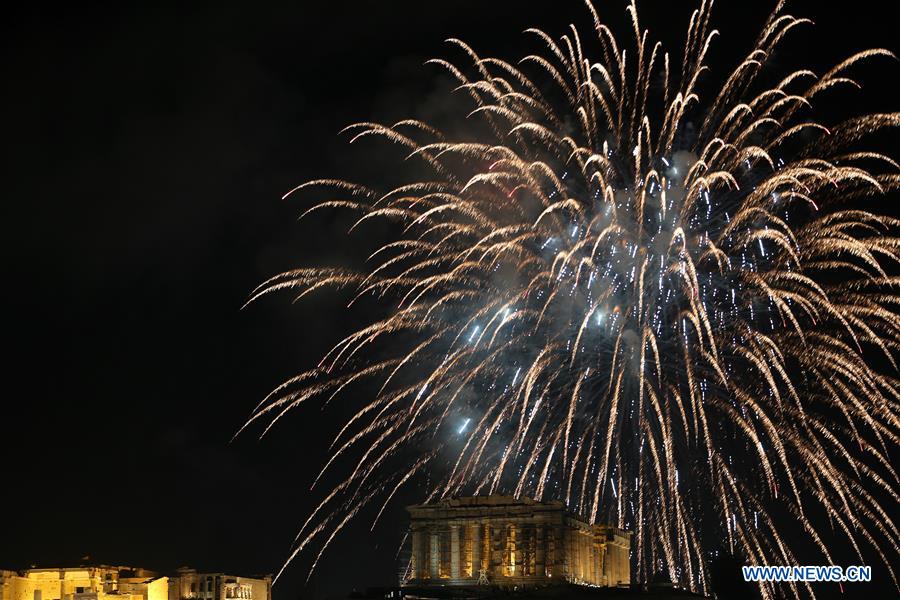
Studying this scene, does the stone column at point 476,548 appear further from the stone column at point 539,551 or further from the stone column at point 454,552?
the stone column at point 539,551

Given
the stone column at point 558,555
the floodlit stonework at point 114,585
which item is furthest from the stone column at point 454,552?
the floodlit stonework at point 114,585

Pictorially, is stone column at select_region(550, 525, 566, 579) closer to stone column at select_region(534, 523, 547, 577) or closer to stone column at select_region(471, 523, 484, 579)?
stone column at select_region(534, 523, 547, 577)

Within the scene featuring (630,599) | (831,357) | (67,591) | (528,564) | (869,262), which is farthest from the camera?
(67,591)

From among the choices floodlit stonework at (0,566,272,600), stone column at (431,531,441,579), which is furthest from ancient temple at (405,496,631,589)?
floodlit stonework at (0,566,272,600)

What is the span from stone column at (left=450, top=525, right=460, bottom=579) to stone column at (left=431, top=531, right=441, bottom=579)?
1101 millimetres

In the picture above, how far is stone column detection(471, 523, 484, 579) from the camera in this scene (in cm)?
9162

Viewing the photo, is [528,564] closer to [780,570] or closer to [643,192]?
[780,570]

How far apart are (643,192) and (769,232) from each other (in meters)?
7.32

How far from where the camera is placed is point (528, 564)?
89938 millimetres

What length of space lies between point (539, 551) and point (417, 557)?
1091cm

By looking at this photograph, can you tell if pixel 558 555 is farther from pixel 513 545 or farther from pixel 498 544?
pixel 498 544

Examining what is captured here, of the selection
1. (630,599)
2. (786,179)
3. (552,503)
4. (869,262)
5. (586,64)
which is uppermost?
(586,64)

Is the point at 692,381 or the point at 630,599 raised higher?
the point at 692,381

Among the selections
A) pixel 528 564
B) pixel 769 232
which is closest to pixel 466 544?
pixel 528 564
